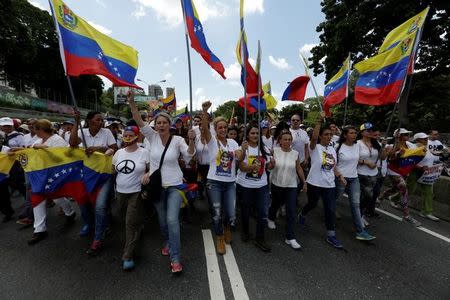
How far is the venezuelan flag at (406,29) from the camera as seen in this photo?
14.9ft

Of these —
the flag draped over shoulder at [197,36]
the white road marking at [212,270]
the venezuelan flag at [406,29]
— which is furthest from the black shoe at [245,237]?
the venezuelan flag at [406,29]

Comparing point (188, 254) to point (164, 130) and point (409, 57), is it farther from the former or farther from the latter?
point (409, 57)

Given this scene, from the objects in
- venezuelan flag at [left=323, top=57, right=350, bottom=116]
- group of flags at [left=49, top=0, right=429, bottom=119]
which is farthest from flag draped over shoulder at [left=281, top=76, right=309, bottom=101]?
venezuelan flag at [left=323, top=57, right=350, bottom=116]

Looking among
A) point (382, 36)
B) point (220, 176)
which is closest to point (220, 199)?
point (220, 176)

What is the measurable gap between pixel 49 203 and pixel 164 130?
425 cm

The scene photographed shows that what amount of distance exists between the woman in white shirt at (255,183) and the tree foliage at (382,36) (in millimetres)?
15090

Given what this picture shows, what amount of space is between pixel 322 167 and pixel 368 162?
3.87 feet

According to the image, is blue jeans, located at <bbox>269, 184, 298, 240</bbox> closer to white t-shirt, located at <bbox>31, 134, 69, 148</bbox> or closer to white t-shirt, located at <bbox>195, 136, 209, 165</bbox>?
white t-shirt, located at <bbox>195, 136, 209, 165</bbox>

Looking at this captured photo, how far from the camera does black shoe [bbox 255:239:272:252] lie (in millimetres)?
3711

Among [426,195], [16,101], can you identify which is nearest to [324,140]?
[426,195]

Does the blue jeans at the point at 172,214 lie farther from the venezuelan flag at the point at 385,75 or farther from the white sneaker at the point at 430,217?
the white sneaker at the point at 430,217

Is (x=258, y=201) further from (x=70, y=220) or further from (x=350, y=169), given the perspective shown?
(x=70, y=220)

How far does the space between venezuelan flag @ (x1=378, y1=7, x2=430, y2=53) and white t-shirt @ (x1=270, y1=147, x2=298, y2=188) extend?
315cm

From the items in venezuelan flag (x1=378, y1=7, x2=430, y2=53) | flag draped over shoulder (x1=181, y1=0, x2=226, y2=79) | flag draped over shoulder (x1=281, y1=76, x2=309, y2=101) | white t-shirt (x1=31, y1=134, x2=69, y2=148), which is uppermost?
venezuelan flag (x1=378, y1=7, x2=430, y2=53)
